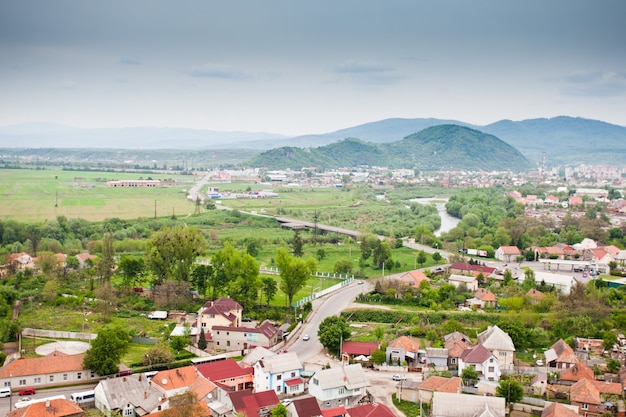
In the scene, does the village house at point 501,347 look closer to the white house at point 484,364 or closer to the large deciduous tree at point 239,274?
the white house at point 484,364

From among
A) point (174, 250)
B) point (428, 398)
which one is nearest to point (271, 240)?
point (174, 250)

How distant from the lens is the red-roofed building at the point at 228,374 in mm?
19109

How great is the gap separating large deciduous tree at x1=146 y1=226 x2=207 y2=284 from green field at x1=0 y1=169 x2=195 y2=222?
23762 millimetres

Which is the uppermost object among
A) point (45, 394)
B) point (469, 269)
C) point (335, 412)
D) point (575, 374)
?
point (469, 269)

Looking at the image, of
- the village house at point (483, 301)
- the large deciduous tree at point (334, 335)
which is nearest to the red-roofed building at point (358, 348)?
the large deciduous tree at point (334, 335)

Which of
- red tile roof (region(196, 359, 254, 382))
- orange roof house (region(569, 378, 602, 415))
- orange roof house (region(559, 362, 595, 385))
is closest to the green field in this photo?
red tile roof (region(196, 359, 254, 382))

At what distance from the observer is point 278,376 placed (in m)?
19.3

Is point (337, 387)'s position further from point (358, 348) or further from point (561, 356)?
point (561, 356)

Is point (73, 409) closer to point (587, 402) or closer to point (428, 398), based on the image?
point (428, 398)

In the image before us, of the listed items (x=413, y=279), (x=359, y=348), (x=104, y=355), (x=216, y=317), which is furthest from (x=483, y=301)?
(x=104, y=355)

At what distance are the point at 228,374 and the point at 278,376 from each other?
4.90 ft

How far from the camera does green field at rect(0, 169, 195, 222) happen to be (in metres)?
54.7

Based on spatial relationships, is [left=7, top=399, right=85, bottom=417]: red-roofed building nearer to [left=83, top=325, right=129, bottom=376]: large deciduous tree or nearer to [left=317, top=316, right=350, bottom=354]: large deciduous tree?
[left=83, top=325, right=129, bottom=376]: large deciduous tree

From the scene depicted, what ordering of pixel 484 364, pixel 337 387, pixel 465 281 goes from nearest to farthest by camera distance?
pixel 337 387, pixel 484 364, pixel 465 281
